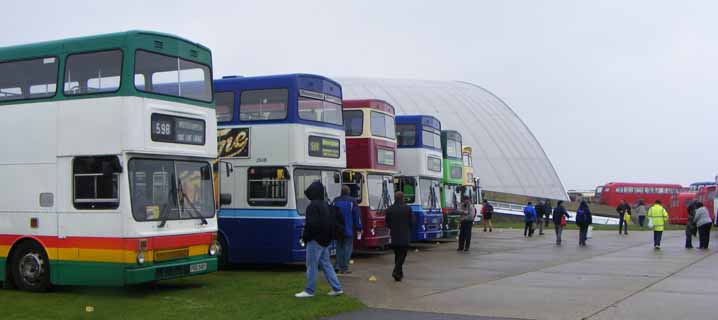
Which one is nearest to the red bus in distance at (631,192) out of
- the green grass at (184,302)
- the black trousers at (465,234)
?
the black trousers at (465,234)

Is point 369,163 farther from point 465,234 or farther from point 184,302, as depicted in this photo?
point 184,302

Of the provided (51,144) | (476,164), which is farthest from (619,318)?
(476,164)

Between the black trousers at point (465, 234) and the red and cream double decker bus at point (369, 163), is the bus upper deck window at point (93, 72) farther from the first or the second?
the black trousers at point (465, 234)

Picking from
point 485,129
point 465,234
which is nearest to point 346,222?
point 465,234

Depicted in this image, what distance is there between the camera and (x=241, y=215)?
17.6m

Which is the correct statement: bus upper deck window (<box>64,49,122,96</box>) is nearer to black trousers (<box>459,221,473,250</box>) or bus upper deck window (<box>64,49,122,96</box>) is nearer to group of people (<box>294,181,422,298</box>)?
group of people (<box>294,181,422,298</box>)

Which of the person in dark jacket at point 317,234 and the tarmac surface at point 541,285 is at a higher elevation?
the person in dark jacket at point 317,234

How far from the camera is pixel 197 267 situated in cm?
1355

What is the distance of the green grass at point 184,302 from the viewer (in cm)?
1104

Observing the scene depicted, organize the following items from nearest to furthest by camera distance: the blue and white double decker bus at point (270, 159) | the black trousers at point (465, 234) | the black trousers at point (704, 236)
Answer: the blue and white double decker bus at point (270, 159) < the black trousers at point (465, 234) < the black trousers at point (704, 236)

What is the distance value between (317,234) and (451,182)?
18.3 m

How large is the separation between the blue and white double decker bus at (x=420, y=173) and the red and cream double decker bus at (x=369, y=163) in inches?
119

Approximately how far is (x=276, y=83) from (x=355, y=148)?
449cm

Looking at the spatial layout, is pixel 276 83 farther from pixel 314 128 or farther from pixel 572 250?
pixel 572 250
